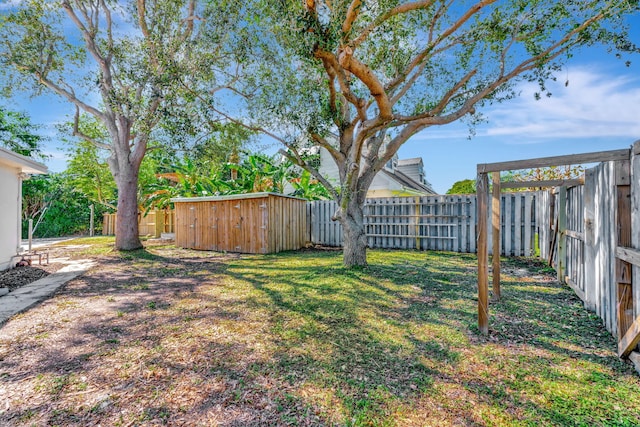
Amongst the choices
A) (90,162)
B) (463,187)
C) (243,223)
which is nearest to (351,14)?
(243,223)

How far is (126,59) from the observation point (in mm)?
8391

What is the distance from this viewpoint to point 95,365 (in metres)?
2.72

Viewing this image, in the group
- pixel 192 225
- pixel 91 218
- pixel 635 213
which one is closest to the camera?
pixel 635 213

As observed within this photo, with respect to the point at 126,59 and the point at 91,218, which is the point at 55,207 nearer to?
the point at 91,218

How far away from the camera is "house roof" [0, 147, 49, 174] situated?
631 centimetres

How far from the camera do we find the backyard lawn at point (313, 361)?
207 cm

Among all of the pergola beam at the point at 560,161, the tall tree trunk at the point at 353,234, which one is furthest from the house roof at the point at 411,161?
the pergola beam at the point at 560,161

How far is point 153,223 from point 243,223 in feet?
36.2

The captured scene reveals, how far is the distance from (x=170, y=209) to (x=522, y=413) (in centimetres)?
1884

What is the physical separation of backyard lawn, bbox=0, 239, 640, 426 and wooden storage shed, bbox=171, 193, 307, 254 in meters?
5.25

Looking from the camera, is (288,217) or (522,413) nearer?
(522,413)

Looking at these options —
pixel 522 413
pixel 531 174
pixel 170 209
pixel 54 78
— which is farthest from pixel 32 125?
pixel 531 174

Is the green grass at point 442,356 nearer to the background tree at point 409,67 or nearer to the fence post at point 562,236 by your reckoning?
the fence post at point 562,236

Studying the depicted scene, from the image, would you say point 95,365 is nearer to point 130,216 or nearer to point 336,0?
point 336,0
